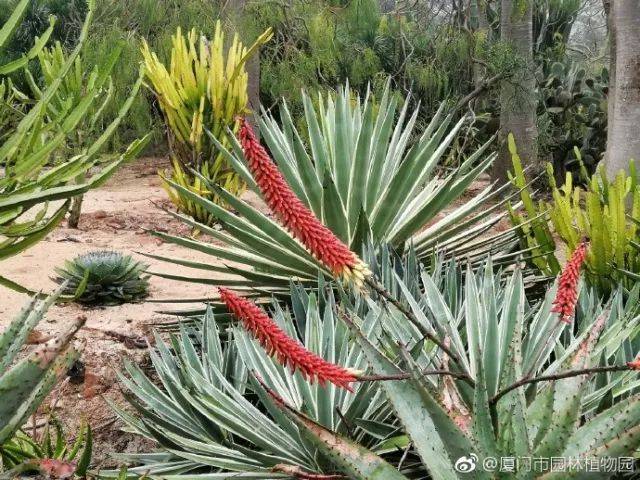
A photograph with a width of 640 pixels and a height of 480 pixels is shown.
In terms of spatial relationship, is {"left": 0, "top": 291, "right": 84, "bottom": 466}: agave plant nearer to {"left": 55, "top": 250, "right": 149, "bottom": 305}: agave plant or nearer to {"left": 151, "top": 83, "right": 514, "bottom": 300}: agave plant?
{"left": 151, "top": 83, "right": 514, "bottom": 300}: agave plant

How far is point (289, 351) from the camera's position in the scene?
1.37m

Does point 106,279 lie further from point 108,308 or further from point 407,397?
point 407,397

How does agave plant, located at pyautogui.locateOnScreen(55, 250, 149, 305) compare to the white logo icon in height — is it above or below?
below

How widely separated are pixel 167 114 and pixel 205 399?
5746 millimetres

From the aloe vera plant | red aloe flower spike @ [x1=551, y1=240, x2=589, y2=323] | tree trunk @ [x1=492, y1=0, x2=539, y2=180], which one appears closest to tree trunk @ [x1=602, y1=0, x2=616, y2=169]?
tree trunk @ [x1=492, y1=0, x2=539, y2=180]

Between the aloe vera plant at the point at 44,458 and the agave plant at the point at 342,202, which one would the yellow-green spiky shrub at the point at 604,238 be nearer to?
the agave plant at the point at 342,202

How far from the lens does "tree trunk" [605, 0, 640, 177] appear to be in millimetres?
6043

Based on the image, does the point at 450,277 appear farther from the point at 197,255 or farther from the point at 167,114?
the point at 167,114

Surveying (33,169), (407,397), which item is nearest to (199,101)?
(33,169)

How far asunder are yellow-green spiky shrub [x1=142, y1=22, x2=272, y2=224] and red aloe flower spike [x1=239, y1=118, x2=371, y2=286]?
6114 millimetres

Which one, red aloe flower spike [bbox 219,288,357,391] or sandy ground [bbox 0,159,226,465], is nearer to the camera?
red aloe flower spike [bbox 219,288,357,391]

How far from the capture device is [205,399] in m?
2.34

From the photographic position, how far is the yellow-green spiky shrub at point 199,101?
7.55 meters

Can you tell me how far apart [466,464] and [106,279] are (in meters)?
3.92
